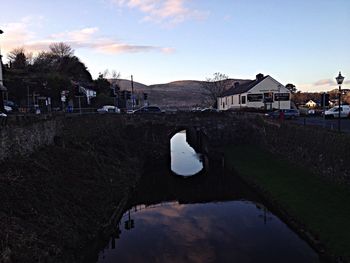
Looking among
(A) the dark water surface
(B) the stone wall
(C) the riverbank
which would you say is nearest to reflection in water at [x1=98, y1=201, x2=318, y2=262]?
(A) the dark water surface

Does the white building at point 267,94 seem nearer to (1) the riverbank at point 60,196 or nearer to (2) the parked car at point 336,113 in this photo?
(2) the parked car at point 336,113

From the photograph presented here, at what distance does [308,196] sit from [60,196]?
14729 millimetres

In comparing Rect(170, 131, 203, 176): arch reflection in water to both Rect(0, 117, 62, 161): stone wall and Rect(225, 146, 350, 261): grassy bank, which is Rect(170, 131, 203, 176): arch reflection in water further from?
Rect(0, 117, 62, 161): stone wall

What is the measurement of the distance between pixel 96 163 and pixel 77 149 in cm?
206

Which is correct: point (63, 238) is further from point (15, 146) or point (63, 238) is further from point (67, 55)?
point (67, 55)

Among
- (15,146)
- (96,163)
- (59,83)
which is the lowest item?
(96,163)

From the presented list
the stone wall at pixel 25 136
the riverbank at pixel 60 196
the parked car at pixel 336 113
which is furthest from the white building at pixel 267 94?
the stone wall at pixel 25 136

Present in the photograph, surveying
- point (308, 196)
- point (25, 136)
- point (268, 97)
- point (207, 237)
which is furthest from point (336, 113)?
point (25, 136)

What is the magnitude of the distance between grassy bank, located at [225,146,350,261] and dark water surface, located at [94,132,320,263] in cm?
97

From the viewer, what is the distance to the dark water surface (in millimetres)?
16000

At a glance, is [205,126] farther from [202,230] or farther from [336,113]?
[202,230]

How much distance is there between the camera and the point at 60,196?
1802 centimetres

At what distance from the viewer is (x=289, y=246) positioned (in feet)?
54.5

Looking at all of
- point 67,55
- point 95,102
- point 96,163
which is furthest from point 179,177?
point 67,55
